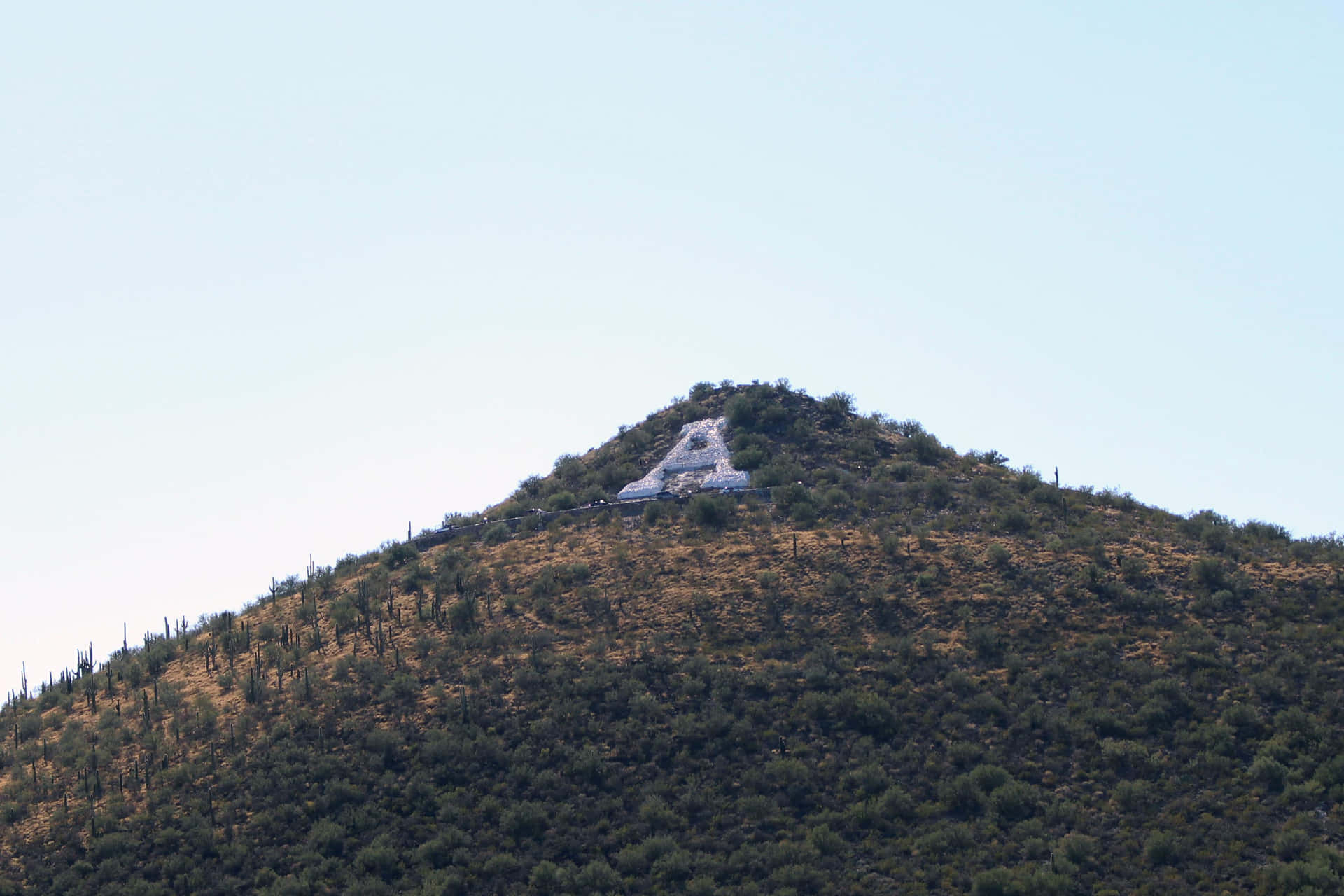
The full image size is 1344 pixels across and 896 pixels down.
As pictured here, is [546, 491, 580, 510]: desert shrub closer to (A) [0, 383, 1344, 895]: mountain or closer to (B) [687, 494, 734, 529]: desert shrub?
(A) [0, 383, 1344, 895]: mountain

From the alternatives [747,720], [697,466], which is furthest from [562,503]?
[747,720]

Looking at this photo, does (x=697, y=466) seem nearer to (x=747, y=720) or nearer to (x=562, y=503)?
(x=562, y=503)

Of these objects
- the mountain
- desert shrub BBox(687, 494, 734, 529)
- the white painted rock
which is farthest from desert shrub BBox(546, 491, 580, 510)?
desert shrub BBox(687, 494, 734, 529)

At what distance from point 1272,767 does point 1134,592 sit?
38.9ft

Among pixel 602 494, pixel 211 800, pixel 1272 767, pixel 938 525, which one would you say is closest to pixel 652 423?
pixel 602 494

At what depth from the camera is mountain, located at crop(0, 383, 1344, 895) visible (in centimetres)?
3784

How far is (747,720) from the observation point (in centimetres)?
4419

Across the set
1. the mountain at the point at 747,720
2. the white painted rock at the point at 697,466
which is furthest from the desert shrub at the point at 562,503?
the mountain at the point at 747,720

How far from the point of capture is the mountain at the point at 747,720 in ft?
124

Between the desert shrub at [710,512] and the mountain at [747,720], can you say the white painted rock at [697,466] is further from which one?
the mountain at [747,720]

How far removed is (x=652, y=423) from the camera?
7994cm

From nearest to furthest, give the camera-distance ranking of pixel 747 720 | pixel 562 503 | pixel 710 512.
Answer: pixel 747 720, pixel 710 512, pixel 562 503

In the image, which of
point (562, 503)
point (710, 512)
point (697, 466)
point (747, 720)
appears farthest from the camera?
point (697, 466)

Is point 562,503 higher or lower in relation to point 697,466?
lower
